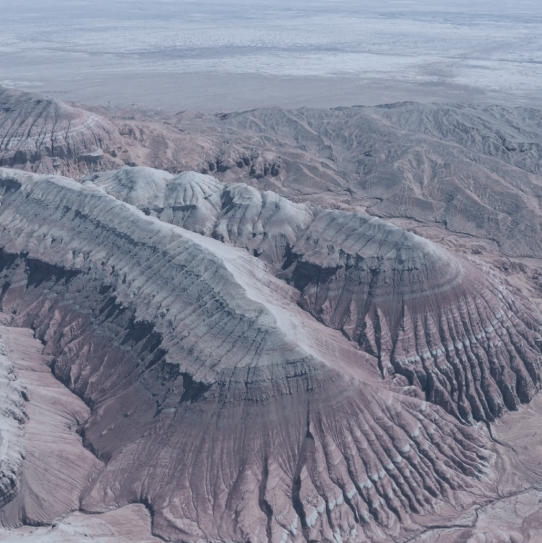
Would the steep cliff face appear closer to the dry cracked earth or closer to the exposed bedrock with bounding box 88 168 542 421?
the dry cracked earth

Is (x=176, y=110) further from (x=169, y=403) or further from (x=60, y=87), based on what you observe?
(x=169, y=403)

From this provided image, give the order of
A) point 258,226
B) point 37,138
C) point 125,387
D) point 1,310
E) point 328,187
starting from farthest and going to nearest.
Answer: point 328,187 → point 37,138 → point 258,226 → point 1,310 → point 125,387

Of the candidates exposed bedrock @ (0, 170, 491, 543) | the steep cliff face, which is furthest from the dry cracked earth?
the steep cliff face

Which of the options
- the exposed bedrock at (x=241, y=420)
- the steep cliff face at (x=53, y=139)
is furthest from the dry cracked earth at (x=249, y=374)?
the steep cliff face at (x=53, y=139)

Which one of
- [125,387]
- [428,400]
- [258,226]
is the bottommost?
[428,400]

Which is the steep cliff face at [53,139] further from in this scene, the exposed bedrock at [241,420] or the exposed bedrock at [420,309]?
the exposed bedrock at [241,420]

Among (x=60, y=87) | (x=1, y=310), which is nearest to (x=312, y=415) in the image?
(x=1, y=310)

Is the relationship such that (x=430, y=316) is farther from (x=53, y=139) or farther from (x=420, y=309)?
(x=53, y=139)
